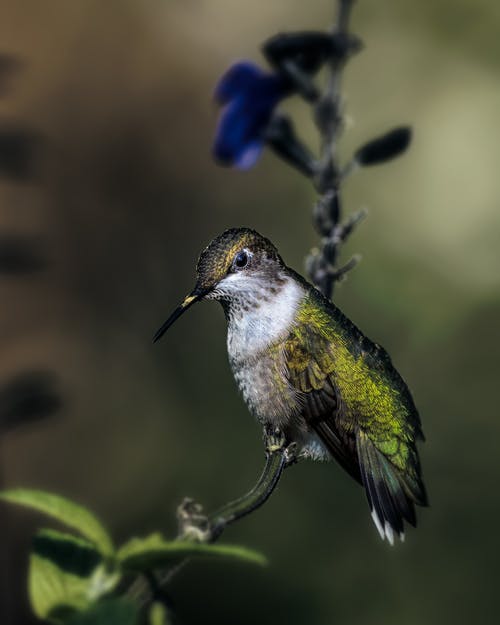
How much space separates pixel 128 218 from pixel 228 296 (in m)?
2.16

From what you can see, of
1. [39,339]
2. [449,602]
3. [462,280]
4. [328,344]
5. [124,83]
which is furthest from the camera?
[124,83]

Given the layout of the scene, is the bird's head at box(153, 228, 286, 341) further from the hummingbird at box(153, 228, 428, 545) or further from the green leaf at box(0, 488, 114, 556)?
the green leaf at box(0, 488, 114, 556)

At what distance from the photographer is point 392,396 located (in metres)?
1.22

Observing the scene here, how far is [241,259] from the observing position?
41.2 inches

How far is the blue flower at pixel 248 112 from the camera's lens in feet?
3.77

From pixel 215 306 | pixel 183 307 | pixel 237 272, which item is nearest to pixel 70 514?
pixel 183 307

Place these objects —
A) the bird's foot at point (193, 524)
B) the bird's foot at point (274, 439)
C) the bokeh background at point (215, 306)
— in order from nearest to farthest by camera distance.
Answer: the bird's foot at point (193, 524) → the bird's foot at point (274, 439) → the bokeh background at point (215, 306)

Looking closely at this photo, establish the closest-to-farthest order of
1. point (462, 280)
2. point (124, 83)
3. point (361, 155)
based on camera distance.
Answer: point (361, 155) → point (462, 280) → point (124, 83)

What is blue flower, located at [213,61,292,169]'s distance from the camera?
1.15 m

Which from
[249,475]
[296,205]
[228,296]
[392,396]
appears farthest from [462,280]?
[228,296]

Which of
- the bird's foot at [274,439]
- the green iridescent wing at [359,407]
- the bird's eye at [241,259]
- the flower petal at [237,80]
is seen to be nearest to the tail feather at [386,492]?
the green iridescent wing at [359,407]

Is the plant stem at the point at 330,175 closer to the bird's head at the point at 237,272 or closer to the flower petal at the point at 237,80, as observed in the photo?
the bird's head at the point at 237,272

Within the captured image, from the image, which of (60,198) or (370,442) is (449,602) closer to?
(370,442)

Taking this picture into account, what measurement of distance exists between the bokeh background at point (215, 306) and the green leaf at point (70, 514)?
1.72 metres
